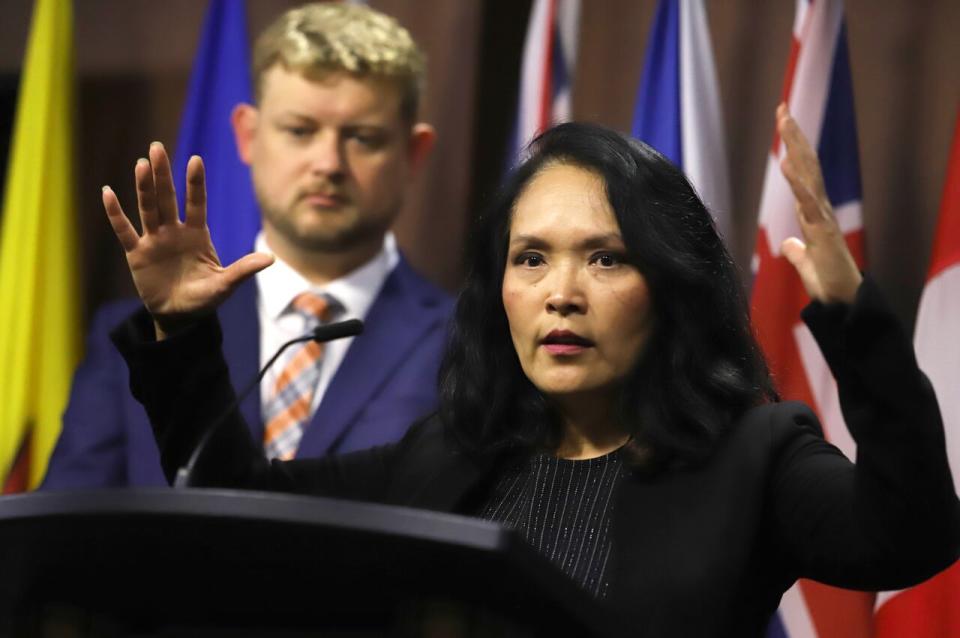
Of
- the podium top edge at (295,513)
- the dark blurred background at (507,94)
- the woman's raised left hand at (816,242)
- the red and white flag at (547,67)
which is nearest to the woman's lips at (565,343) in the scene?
the woman's raised left hand at (816,242)

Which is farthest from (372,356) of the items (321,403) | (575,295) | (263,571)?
(263,571)

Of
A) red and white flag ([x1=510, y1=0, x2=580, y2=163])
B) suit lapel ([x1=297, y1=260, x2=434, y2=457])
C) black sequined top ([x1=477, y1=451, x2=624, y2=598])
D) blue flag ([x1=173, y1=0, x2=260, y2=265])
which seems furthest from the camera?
blue flag ([x1=173, y1=0, x2=260, y2=265])

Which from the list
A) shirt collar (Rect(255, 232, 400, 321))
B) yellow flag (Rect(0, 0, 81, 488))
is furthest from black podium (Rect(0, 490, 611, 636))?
yellow flag (Rect(0, 0, 81, 488))

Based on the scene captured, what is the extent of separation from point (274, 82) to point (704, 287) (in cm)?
165

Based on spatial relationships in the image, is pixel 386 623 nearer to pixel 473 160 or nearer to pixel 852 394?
pixel 852 394

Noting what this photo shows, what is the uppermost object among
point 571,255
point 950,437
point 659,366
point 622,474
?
point 571,255

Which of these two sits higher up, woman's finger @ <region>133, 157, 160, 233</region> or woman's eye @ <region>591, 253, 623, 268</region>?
woman's finger @ <region>133, 157, 160, 233</region>

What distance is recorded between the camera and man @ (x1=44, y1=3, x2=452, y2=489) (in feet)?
10.3

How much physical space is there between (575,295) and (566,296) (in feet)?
0.05

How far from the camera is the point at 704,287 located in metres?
2.00

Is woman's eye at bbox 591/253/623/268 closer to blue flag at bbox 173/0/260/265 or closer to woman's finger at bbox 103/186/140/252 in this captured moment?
woman's finger at bbox 103/186/140/252

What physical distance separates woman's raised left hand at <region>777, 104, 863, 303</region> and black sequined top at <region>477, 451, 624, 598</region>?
47 cm

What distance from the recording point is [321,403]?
3.08 metres

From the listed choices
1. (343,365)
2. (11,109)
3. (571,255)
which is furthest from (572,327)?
(11,109)
